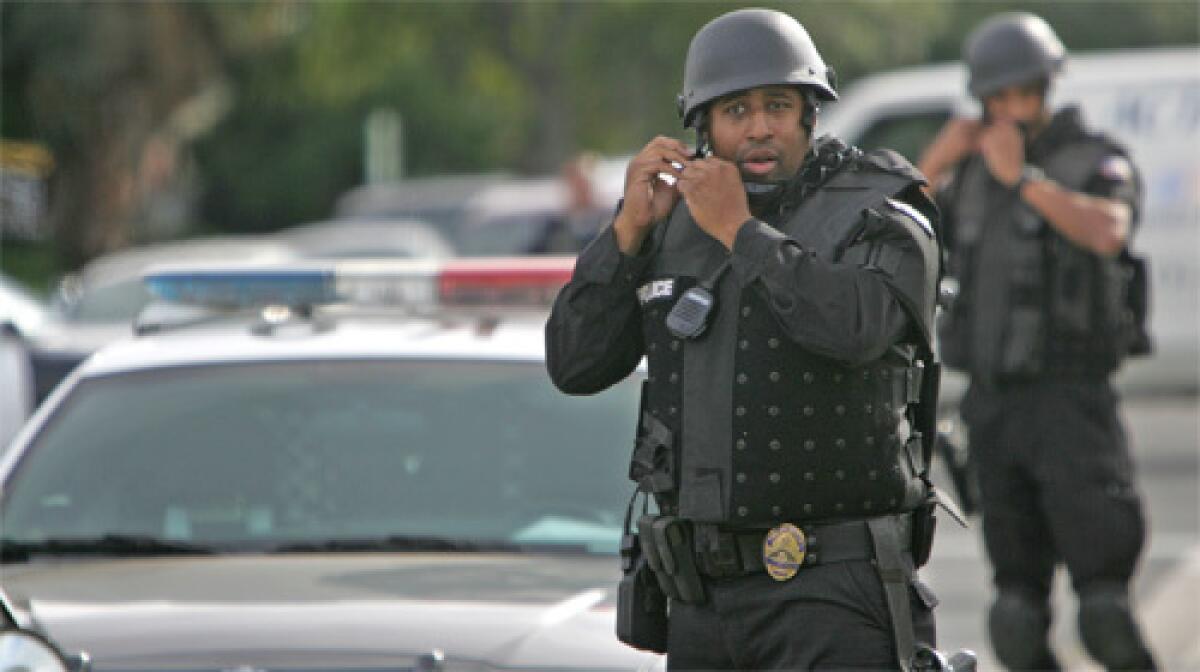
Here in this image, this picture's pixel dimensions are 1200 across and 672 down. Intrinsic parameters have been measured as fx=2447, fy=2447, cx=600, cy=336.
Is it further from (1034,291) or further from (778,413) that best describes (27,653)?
(1034,291)

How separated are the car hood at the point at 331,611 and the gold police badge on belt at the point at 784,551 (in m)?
0.37

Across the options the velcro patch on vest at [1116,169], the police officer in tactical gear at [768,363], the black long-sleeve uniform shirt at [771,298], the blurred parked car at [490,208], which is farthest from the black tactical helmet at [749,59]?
the blurred parked car at [490,208]

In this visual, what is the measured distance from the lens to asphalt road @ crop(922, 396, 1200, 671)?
27.2ft

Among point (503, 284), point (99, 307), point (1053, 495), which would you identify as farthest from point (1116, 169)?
point (99, 307)

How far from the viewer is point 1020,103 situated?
6.75 meters

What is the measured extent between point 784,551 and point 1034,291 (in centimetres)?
303

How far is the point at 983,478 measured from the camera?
6.73m

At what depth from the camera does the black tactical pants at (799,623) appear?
3729mm

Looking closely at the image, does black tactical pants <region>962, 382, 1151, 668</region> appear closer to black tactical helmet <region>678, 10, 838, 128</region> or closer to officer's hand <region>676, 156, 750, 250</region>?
black tactical helmet <region>678, 10, 838, 128</region>

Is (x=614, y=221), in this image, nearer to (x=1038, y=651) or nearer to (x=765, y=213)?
(x=765, y=213)

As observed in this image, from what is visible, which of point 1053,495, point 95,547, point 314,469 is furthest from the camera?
point 1053,495

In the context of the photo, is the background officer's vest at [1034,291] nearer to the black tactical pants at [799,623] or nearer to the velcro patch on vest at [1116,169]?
the velcro patch on vest at [1116,169]

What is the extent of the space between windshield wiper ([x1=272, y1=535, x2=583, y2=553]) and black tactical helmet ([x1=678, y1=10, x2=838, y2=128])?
119cm

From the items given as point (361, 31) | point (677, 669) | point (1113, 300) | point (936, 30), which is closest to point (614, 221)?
point (677, 669)
